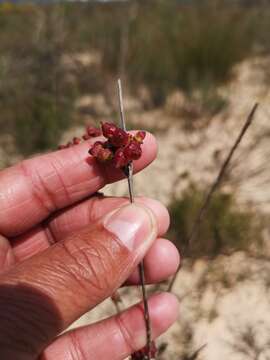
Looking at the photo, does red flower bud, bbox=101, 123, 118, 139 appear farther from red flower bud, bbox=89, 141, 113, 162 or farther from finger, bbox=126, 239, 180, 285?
finger, bbox=126, 239, 180, 285

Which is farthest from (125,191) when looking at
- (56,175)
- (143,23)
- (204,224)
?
(143,23)

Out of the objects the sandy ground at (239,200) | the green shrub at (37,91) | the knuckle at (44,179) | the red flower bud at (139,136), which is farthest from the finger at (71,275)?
the green shrub at (37,91)

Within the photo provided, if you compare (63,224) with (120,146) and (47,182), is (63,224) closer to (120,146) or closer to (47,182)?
(47,182)

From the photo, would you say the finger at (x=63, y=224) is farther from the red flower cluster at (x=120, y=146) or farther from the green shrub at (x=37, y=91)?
the green shrub at (x=37, y=91)

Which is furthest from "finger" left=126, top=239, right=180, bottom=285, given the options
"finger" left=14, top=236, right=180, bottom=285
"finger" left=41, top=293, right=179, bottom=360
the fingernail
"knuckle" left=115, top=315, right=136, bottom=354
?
the fingernail

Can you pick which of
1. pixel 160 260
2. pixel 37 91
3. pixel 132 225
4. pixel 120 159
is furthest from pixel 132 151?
pixel 37 91

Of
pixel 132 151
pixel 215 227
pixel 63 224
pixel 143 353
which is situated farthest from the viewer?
pixel 215 227

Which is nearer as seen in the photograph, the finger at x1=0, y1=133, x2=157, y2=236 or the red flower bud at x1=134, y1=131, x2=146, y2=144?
the red flower bud at x1=134, y1=131, x2=146, y2=144
